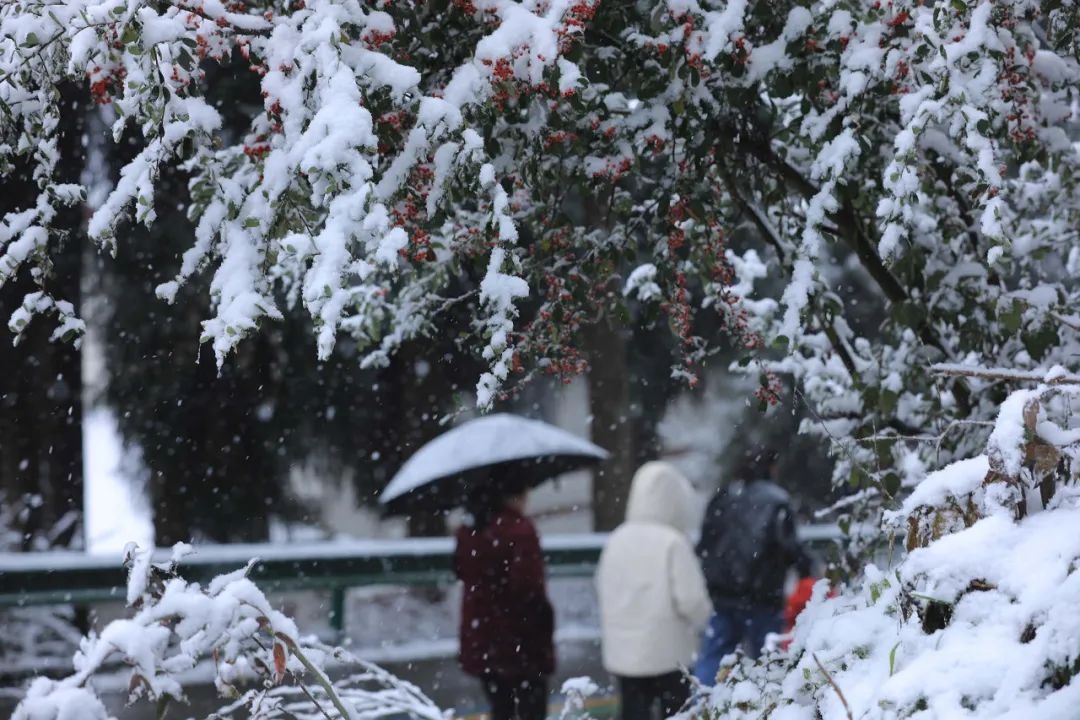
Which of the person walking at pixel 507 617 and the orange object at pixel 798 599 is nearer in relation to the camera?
the person walking at pixel 507 617

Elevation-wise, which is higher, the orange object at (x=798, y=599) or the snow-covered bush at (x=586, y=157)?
the snow-covered bush at (x=586, y=157)

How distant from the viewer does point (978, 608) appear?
1741 millimetres

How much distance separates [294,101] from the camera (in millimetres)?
2283

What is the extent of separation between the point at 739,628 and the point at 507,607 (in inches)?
75.1

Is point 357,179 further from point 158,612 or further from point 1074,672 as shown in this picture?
point 1074,672

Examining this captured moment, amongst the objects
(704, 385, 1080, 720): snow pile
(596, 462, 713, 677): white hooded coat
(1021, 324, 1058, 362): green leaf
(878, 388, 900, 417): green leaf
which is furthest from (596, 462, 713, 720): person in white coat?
(704, 385, 1080, 720): snow pile

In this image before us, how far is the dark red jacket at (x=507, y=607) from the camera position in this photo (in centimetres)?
507

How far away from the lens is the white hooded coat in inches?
220

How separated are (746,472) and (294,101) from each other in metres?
4.67

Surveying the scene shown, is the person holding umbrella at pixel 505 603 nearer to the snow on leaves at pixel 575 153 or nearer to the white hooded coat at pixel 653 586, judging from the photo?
the white hooded coat at pixel 653 586

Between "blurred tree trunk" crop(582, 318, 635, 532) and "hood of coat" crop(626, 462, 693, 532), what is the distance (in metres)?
5.37

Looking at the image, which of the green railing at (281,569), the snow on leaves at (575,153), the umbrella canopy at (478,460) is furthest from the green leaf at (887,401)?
the green railing at (281,569)

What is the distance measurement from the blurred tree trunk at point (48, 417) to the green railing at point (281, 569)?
194 cm

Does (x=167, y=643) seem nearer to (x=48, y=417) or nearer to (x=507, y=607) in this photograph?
(x=507, y=607)
